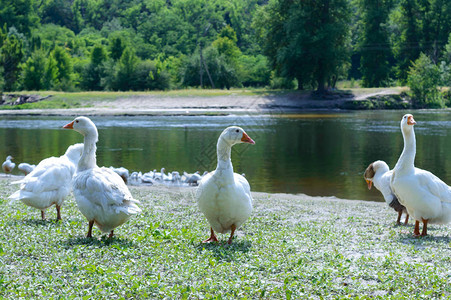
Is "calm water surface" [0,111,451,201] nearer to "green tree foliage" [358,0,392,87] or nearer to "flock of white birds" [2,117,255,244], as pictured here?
"flock of white birds" [2,117,255,244]

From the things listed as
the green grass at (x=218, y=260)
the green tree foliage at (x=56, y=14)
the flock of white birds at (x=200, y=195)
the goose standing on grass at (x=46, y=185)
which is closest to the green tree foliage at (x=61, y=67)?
the goose standing on grass at (x=46, y=185)

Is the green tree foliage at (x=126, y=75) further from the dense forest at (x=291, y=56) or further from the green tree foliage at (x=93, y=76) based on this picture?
the green tree foliage at (x=93, y=76)

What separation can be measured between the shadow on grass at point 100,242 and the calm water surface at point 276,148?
1107cm

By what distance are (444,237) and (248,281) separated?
5.01 meters

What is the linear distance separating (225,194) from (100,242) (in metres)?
2.15

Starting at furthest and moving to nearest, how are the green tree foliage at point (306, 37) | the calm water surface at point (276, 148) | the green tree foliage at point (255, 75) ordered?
1. the green tree foliage at point (255, 75)
2. the green tree foliage at point (306, 37)
3. the calm water surface at point (276, 148)

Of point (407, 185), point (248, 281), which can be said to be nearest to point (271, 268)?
point (248, 281)

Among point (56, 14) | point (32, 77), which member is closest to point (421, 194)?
point (32, 77)

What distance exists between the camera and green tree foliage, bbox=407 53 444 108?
7012 cm

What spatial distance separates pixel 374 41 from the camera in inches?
3425

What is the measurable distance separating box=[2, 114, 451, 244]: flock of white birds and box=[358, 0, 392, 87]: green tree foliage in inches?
3170

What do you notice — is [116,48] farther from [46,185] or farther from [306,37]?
[46,185]

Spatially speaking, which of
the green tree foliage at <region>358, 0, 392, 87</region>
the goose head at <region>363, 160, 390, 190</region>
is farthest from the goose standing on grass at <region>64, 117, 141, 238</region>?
the green tree foliage at <region>358, 0, 392, 87</region>

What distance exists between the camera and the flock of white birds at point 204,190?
8.21 m
